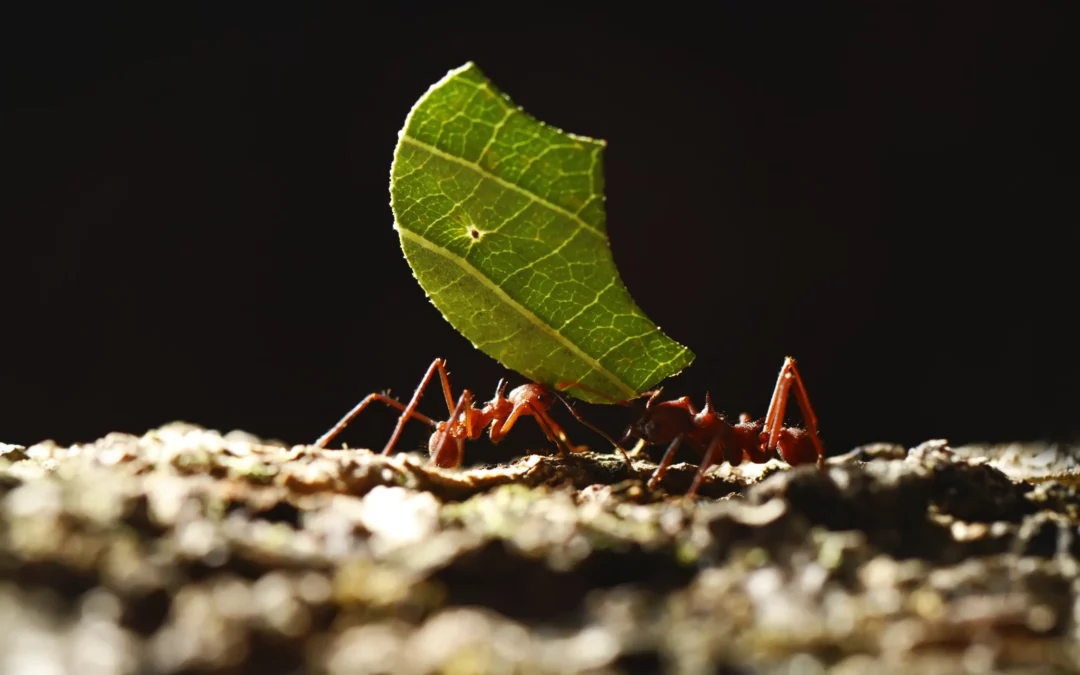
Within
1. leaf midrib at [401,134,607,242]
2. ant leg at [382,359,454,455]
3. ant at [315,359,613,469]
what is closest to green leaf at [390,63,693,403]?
leaf midrib at [401,134,607,242]

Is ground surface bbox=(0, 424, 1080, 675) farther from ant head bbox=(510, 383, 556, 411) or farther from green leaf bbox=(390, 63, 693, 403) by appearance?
ant head bbox=(510, 383, 556, 411)

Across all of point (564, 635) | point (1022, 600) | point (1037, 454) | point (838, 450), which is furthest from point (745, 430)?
point (838, 450)

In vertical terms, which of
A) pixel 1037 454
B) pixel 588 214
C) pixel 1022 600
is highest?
pixel 588 214

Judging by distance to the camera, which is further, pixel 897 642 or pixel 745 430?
pixel 745 430

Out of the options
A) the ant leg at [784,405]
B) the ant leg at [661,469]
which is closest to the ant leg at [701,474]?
the ant leg at [661,469]

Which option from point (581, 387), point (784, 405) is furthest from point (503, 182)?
point (784, 405)

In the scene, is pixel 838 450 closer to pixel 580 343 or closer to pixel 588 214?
pixel 580 343

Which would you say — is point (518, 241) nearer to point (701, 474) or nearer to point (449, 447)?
point (701, 474)

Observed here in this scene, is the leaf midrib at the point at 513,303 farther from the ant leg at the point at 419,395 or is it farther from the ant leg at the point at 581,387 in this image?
the ant leg at the point at 419,395
